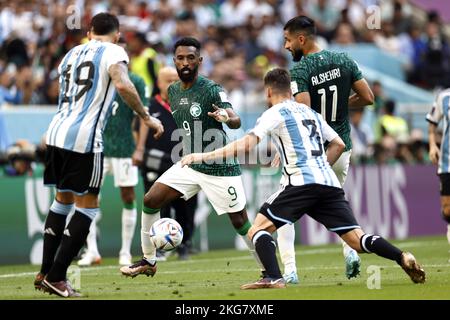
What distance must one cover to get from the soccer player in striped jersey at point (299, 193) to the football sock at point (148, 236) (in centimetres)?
148

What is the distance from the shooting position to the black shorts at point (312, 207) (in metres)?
10.5

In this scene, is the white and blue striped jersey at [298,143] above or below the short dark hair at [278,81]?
below

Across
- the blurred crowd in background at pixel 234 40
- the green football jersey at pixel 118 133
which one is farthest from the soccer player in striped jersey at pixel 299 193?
the blurred crowd in background at pixel 234 40

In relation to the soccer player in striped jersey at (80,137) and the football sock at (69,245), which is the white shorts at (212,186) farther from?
the football sock at (69,245)

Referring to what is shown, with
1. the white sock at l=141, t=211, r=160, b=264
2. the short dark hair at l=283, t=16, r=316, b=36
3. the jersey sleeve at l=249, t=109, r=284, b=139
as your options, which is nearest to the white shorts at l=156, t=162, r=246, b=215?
the white sock at l=141, t=211, r=160, b=264

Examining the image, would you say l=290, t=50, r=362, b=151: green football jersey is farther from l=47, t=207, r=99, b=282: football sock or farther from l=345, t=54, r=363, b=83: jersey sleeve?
l=47, t=207, r=99, b=282: football sock

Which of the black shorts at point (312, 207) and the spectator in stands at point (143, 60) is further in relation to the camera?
the spectator in stands at point (143, 60)

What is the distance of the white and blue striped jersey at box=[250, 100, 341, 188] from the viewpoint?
10.5m

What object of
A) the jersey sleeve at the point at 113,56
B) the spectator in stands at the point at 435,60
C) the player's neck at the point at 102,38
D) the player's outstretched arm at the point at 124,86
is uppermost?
the spectator in stands at the point at 435,60

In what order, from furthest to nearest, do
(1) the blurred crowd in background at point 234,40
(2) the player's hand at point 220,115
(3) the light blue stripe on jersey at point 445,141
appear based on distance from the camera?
(1) the blurred crowd in background at point 234,40, (3) the light blue stripe on jersey at point 445,141, (2) the player's hand at point 220,115

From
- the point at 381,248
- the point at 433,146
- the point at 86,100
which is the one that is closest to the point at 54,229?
the point at 86,100

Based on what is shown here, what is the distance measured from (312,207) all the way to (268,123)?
902 millimetres

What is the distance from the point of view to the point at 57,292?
33.8 ft
